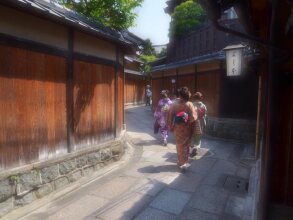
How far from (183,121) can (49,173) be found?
3.66m

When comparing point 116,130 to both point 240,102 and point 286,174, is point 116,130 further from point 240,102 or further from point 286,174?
point 240,102

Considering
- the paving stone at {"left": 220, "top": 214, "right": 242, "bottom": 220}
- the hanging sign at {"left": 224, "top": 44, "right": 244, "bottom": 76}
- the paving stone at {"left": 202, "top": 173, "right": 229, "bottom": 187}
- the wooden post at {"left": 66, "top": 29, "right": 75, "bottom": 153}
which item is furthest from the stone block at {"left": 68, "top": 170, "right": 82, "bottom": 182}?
the hanging sign at {"left": 224, "top": 44, "right": 244, "bottom": 76}

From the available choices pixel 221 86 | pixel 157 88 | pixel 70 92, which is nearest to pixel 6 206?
pixel 70 92

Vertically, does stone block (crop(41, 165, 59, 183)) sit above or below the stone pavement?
above

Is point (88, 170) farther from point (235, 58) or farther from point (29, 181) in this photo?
point (235, 58)

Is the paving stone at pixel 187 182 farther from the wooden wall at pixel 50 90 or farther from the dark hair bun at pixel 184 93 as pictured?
the wooden wall at pixel 50 90

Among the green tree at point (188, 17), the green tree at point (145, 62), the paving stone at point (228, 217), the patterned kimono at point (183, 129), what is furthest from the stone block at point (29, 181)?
the green tree at point (145, 62)

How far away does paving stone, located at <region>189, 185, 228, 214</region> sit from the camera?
5031 millimetres

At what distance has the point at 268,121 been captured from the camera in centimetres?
390

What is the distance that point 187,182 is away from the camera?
20.7ft

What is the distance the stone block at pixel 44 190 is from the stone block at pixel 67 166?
41cm

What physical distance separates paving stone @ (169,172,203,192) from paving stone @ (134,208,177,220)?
1190mm

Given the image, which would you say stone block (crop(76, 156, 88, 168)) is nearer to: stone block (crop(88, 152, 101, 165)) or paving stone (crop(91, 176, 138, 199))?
stone block (crop(88, 152, 101, 165))

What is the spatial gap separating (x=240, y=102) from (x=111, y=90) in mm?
6210
